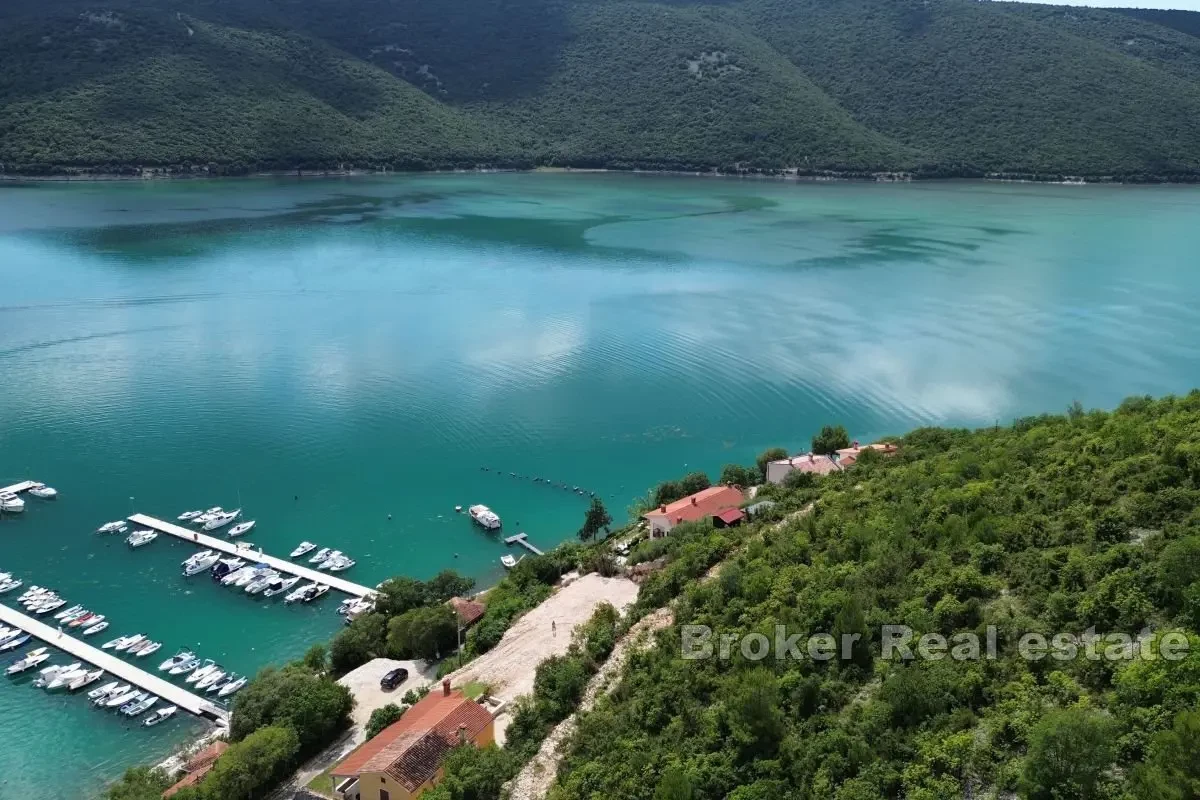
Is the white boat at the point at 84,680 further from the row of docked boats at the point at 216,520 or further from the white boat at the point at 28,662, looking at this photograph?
the row of docked boats at the point at 216,520

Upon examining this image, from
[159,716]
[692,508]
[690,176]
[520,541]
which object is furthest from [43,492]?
[690,176]

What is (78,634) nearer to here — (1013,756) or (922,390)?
(1013,756)

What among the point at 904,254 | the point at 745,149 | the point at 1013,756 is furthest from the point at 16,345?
the point at 745,149

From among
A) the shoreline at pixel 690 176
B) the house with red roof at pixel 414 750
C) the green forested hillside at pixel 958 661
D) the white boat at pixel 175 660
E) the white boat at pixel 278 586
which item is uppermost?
the shoreline at pixel 690 176

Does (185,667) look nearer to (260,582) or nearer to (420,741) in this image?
(260,582)

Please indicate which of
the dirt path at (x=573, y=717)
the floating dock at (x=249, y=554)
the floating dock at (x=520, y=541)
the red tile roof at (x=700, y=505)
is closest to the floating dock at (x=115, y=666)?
the floating dock at (x=249, y=554)
